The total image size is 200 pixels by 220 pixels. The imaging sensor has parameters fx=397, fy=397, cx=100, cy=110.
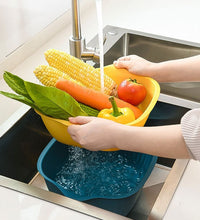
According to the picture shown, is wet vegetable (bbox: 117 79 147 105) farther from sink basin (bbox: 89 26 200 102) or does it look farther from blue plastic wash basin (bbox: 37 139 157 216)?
sink basin (bbox: 89 26 200 102)

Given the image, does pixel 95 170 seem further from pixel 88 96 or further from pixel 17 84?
pixel 17 84

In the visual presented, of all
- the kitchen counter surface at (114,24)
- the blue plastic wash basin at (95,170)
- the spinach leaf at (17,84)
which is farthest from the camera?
the kitchen counter surface at (114,24)

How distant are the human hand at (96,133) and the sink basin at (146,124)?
130mm

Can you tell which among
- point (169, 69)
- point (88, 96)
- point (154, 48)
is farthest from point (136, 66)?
point (154, 48)

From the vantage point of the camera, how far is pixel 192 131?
28.9 inches

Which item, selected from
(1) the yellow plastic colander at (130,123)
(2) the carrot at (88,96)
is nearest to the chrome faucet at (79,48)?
(1) the yellow plastic colander at (130,123)

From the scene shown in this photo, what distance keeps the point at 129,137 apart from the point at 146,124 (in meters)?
0.37

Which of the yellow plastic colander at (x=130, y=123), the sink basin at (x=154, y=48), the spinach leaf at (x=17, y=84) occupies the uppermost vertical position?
the spinach leaf at (x=17, y=84)

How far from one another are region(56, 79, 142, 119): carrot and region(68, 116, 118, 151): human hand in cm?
9

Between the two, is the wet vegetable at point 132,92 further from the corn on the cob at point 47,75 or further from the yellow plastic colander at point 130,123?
the corn on the cob at point 47,75

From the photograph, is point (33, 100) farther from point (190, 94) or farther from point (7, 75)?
point (190, 94)

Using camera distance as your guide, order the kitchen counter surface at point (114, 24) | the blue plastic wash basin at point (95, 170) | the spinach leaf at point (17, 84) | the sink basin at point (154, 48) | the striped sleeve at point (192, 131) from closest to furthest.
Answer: the striped sleeve at point (192, 131)
the spinach leaf at point (17, 84)
the blue plastic wash basin at point (95, 170)
the kitchen counter surface at point (114, 24)
the sink basin at point (154, 48)

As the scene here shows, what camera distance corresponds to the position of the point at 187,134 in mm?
741

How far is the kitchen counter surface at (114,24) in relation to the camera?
3.55ft
